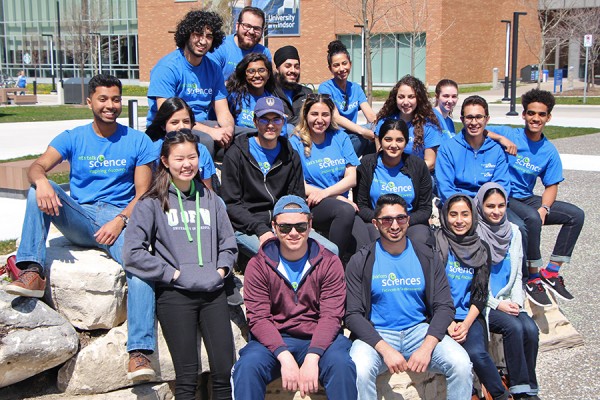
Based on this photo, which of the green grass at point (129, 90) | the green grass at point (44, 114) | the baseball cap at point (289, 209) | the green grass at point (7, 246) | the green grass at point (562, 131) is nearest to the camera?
the baseball cap at point (289, 209)

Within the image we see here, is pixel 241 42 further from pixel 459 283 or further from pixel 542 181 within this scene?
pixel 459 283

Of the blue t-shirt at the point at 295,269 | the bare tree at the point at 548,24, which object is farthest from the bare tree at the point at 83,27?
the blue t-shirt at the point at 295,269

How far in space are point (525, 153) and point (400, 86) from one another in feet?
4.24

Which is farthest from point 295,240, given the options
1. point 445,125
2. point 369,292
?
point 445,125

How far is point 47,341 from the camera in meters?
4.42

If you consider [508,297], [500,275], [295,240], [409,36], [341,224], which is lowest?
[508,297]

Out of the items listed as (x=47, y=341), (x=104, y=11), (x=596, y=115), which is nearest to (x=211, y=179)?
(x=47, y=341)

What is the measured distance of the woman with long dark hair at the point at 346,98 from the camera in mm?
6891

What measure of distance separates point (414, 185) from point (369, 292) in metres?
1.38

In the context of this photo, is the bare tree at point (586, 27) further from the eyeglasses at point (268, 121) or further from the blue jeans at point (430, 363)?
the blue jeans at point (430, 363)

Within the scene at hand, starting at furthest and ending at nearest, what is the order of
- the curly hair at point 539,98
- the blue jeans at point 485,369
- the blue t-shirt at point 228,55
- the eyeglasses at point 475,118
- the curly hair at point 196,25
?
the blue t-shirt at point 228,55 < the curly hair at point 539,98 < the curly hair at point 196,25 < the eyeglasses at point 475,118 < the blue jeans at point 485,369

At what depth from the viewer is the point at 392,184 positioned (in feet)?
18.0

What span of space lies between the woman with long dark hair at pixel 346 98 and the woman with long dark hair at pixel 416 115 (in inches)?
19.8

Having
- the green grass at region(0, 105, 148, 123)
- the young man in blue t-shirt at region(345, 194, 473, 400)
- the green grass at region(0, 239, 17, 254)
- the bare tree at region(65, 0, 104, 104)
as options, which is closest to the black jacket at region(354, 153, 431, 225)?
the young man in blue t-shirt at region(345, 194, 473, 400)
